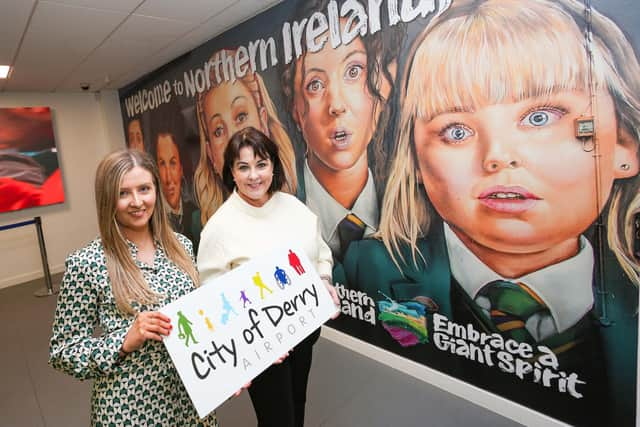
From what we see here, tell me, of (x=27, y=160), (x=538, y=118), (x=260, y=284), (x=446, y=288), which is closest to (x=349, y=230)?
(x=446, y=288)

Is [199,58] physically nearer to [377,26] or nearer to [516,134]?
[377,26]

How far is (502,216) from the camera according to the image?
A: 188cm

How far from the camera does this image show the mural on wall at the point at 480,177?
5.14 feet

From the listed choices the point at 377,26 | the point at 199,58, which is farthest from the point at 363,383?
the point at 199,58

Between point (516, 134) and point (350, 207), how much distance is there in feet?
3.75

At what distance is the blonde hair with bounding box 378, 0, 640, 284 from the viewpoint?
1487 millimetres

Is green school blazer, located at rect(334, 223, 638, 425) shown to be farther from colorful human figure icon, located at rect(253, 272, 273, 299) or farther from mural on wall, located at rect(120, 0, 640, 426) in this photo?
colorful human figure icon, located at rect(253, 272, 273, 299)

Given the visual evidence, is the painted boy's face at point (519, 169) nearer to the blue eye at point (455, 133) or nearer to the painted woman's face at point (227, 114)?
the blue eye at point (455, 133)

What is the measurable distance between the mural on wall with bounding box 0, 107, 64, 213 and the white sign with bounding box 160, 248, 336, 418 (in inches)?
213

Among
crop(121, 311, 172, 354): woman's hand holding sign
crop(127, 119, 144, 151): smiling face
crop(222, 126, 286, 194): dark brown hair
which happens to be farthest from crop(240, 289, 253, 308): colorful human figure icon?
crop(127, 119, 144, 151): smiling face

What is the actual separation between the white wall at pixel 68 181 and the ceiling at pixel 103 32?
1.05 meters

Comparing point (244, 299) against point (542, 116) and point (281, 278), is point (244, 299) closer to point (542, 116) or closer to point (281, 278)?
point (281, 278)

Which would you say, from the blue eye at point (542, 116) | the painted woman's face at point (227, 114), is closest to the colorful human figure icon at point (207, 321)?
the blue eye at point (542, 116)

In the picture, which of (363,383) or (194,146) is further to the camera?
(194,146)
